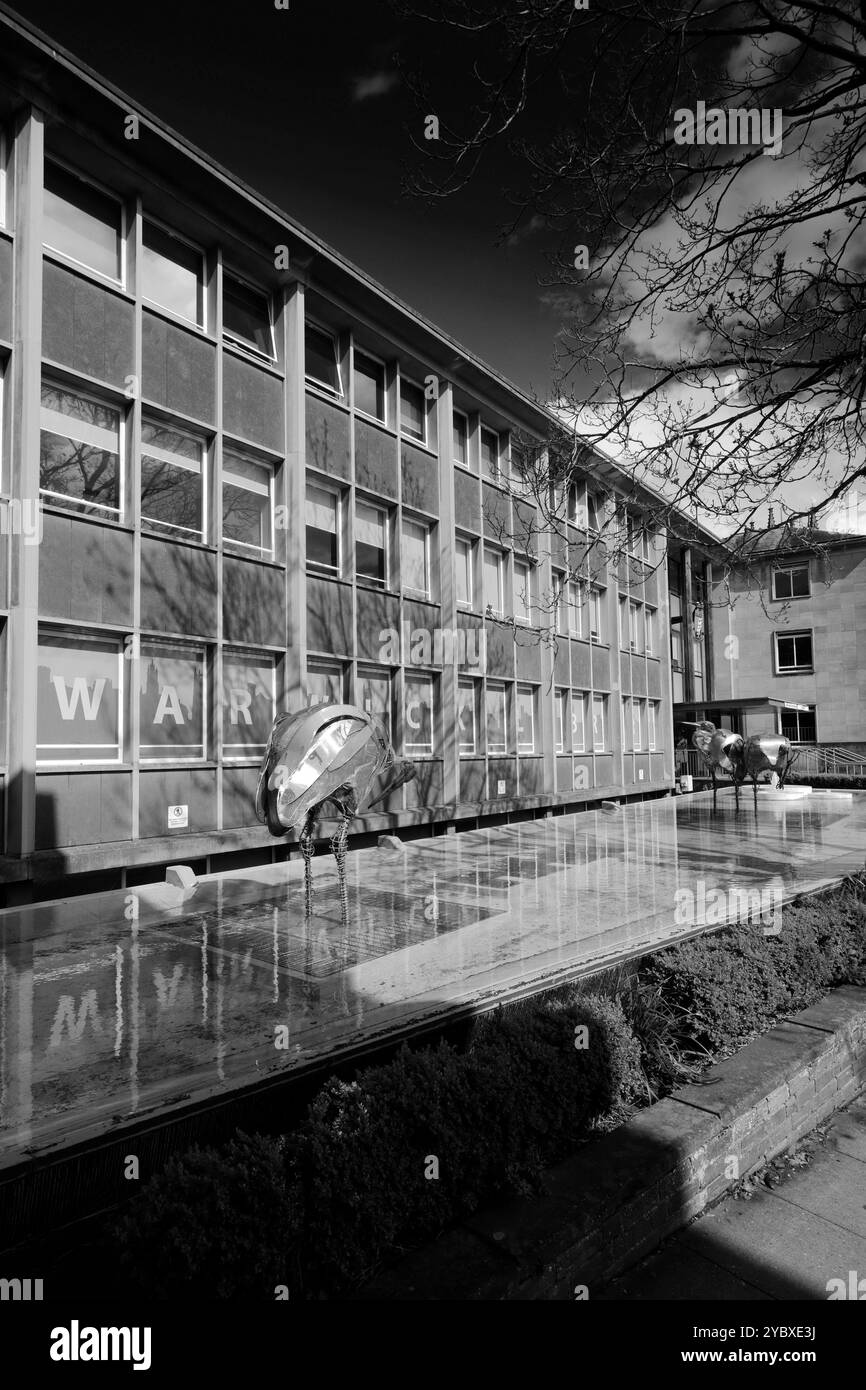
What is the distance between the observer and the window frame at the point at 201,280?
12922 mm

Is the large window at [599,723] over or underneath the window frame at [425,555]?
underneath

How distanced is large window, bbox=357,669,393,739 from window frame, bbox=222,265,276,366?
247 inches

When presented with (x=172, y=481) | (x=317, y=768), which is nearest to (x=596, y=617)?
(x=172, y=481)

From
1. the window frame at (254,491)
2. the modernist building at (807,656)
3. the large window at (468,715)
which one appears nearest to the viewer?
the window frame at (254,491)

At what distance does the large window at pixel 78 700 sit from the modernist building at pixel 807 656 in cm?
3068

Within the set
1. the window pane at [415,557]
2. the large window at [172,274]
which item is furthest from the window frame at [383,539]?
the large window at [172,274]

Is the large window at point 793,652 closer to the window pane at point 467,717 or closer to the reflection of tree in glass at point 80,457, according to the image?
the window pane at point 467,717

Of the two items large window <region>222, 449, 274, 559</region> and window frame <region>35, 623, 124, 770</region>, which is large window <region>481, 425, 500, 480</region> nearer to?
large window <region>222, 449, 274, 559</region>

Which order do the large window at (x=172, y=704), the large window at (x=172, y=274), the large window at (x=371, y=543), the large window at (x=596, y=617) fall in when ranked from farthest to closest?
the large window at (x=596, y=617) < the large window at (x=371, y=543) < the large window at (x=172, y=274) < the large window at (x=172, y=704)

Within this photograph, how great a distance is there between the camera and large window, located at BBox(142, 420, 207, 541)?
42.4 feet

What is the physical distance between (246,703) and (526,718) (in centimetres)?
1043
